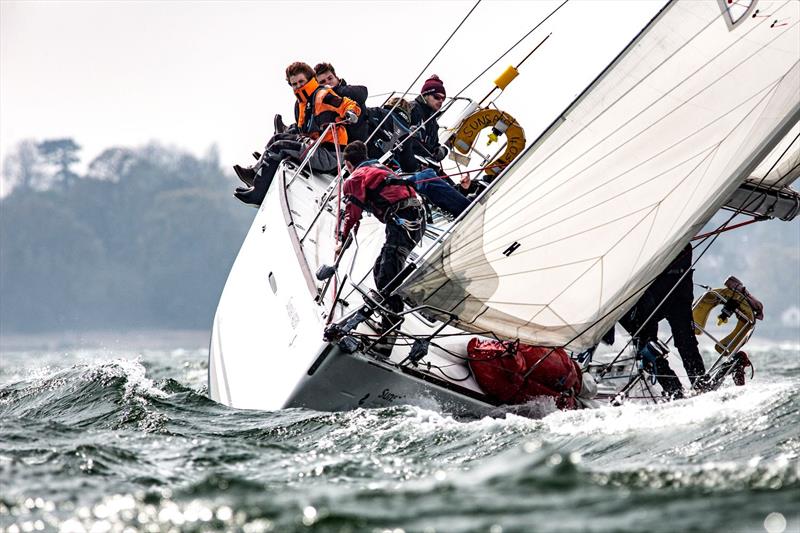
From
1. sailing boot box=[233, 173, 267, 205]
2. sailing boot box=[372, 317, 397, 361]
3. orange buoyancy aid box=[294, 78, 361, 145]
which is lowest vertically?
sailing boot box=[372, 317, 397, 361]

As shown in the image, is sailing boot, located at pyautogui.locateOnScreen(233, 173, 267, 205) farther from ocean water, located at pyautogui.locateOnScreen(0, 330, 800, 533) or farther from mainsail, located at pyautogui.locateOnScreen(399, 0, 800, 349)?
mainsail, located at pyautogui.locateOnScreen(399, 0, 800, 349)

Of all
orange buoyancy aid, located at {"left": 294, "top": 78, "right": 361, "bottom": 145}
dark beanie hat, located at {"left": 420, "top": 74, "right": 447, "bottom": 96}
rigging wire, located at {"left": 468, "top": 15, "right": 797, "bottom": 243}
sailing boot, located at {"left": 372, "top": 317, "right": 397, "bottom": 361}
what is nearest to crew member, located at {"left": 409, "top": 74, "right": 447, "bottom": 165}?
dark beanie hat, located at {"left": 420, "top": 74, "right": 447, "bottom": 96}

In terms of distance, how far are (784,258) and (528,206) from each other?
6569 cm

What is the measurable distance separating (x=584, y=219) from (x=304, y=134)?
3302 mm

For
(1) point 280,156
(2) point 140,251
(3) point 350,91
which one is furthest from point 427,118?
(2) point 140,251

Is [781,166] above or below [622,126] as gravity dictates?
below

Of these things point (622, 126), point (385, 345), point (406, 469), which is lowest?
point (406, 469)

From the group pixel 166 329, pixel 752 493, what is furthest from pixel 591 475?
pixel 166 329

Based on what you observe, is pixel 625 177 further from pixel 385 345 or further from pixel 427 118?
pixel 427 118

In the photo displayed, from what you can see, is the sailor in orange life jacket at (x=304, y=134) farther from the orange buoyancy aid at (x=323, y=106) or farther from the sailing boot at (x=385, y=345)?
the sailing boot at (x=385, y=345)

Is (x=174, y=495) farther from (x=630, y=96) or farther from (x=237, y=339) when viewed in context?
(x=237, y=339)

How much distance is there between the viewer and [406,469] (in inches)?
A: 159

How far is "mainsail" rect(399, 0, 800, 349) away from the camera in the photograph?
494 cm

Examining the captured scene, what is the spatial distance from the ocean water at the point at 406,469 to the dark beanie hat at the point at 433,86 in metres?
3.01
